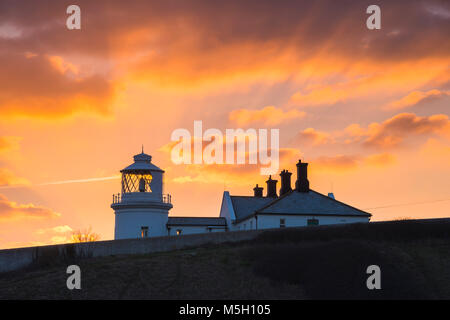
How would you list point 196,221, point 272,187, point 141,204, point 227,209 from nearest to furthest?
point 141,204
point 196,221
point 227,209
point 272,187

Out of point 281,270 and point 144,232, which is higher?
point 144,232

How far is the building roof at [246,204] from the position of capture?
63281 millimetres

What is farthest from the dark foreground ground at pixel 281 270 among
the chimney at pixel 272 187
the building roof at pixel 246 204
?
the chimney at pixel 272 187

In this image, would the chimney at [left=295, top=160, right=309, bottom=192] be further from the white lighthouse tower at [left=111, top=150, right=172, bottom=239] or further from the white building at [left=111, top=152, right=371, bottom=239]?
the white lighthouse tower at [left=111, top=150, right=172, bottom=239]

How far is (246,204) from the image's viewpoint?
214 feet

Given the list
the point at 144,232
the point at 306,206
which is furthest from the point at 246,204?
the point at 144,232

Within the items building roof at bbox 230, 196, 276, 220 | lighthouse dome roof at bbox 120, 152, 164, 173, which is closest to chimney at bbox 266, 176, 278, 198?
building roof at bbox 230, 196, 276, 220

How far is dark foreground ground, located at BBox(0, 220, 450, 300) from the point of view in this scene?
134 ft

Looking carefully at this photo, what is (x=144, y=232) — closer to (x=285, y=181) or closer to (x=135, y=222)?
(x=135, y=222)

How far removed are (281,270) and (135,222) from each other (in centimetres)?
1747

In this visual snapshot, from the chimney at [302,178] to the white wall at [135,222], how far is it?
11.6 meters

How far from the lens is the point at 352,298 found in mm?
39031
